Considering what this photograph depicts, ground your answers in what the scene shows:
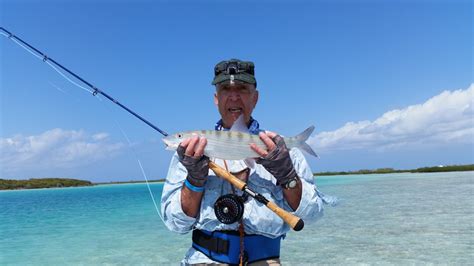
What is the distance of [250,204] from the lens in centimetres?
287

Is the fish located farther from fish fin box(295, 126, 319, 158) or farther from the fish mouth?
fish fin box(295, 126, 319, 158)

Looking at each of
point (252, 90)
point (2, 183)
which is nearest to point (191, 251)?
point (252, 90)

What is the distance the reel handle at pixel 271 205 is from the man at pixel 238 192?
88mm

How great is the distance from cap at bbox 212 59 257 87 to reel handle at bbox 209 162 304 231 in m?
0.64

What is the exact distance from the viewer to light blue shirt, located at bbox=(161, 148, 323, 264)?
9.25 feet

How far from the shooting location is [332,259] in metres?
8.46

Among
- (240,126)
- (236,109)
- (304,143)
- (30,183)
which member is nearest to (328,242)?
(304,143)

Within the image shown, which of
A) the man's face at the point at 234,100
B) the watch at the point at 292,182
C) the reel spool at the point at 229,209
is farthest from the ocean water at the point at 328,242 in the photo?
the reel spool at the point at 229,209

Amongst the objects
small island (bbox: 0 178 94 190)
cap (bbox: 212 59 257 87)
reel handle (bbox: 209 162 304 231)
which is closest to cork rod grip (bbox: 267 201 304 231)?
reel handle (bbox: 209 162 304 231)

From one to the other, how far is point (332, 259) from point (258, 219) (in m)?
6.27

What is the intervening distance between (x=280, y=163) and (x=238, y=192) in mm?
482

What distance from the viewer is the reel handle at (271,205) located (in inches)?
104

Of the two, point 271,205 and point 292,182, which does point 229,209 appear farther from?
point 292,182

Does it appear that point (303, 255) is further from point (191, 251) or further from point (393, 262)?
point (191, 251)
